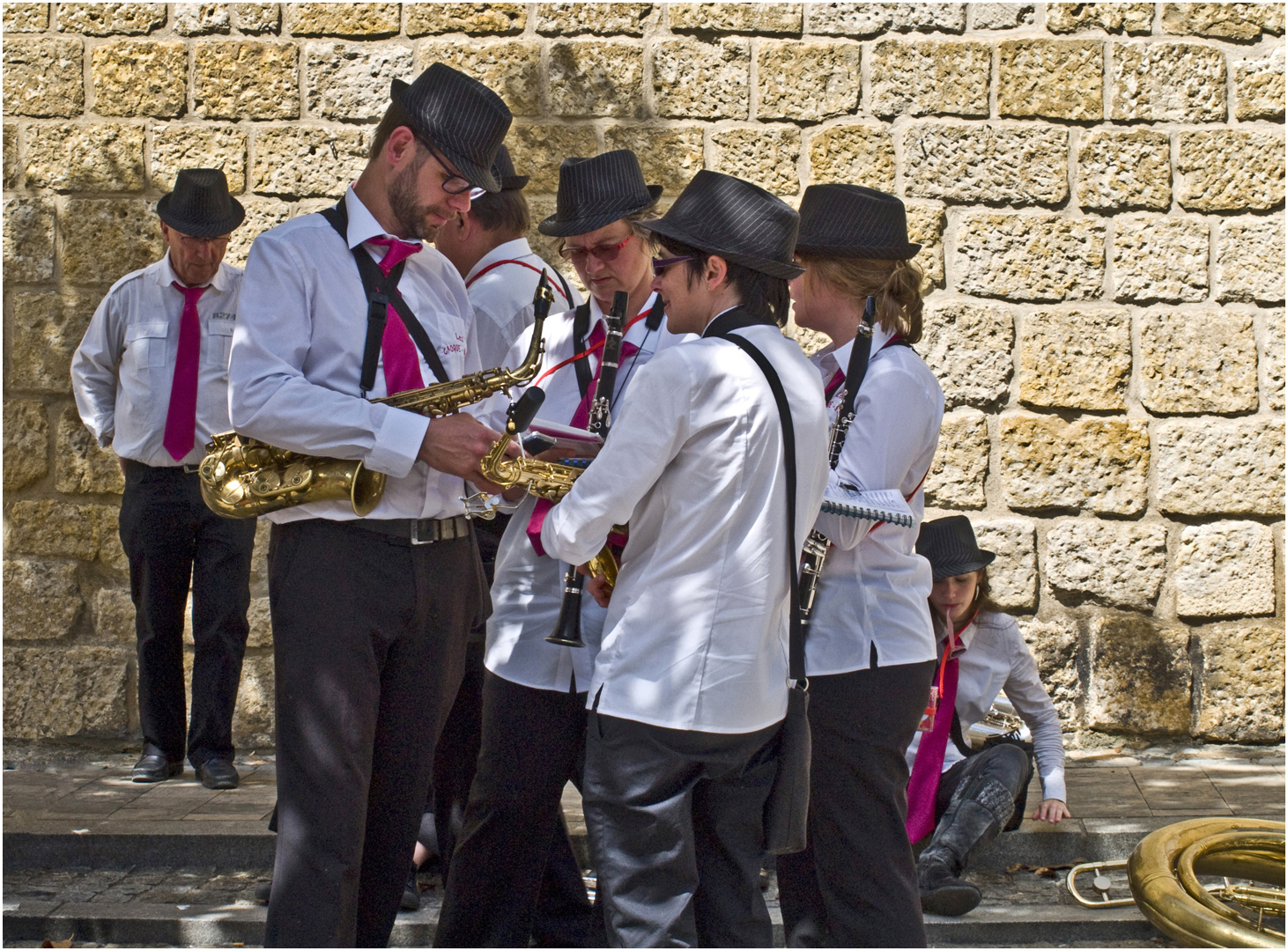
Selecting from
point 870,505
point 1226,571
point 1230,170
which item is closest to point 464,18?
point 1230,170

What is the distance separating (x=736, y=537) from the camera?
8.44 feet

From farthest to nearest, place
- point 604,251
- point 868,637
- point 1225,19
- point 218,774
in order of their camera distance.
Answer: point 1225,19, point 218,774, point 604,251, point 868,637

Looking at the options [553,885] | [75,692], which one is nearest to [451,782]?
[553,885]

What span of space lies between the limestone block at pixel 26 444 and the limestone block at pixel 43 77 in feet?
4.55

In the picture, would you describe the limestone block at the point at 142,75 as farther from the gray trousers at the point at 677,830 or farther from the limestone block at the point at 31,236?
the gray trousers at the point at 677,830

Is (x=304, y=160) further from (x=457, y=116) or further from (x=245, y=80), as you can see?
(x=457, y=116)

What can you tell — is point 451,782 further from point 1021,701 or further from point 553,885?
point 1021,701

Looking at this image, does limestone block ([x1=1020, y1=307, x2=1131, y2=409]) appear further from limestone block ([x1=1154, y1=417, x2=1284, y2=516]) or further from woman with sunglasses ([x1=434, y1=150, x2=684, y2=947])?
woman with sunglasses ([x1=434, y1=150, x2=684, y2=947])

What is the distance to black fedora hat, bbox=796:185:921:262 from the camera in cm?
330

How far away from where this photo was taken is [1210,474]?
19.4ft

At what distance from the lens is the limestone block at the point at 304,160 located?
6027mm

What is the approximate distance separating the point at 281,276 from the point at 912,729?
1.86 metres

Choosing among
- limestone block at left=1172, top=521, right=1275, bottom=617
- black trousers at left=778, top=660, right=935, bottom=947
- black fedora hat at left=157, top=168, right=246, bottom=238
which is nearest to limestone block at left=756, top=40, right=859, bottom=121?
black fedora hat at left=157, top=168, right=246, bottom=238

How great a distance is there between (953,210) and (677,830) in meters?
4.17
